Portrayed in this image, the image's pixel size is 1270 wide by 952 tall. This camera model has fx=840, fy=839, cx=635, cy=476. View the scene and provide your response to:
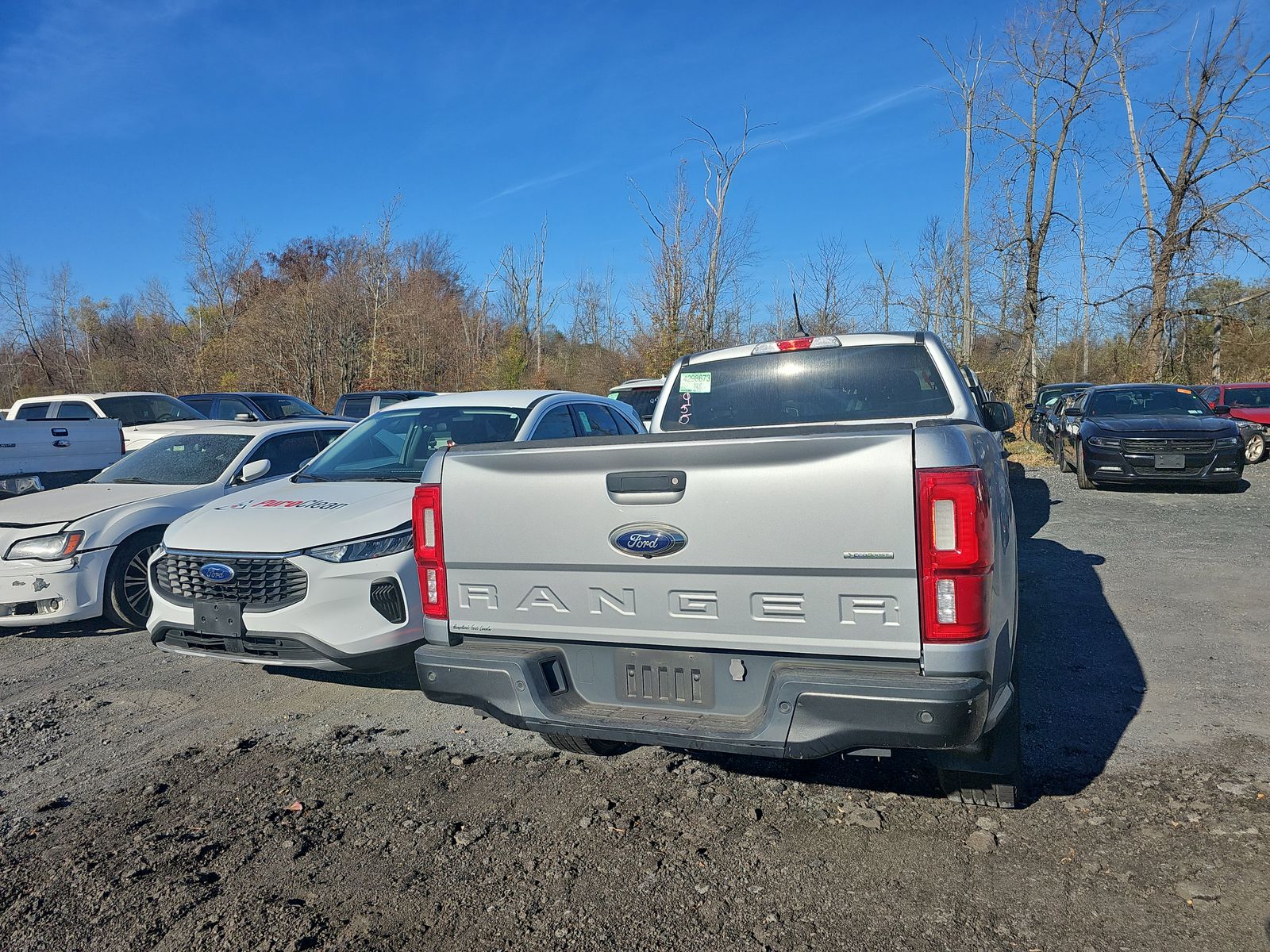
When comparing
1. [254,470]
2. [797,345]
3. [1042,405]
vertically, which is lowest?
[1042,405]

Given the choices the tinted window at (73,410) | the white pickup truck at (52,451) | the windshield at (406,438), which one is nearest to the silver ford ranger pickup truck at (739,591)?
the windshield at (406,438)

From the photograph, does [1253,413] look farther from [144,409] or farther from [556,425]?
[144,409]

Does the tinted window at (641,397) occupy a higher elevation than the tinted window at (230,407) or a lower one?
lower

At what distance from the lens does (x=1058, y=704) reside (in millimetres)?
4504

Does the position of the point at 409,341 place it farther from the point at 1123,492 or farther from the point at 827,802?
the point at 827,802

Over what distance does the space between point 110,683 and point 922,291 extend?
30.2 metres

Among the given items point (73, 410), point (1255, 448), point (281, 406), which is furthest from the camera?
point (281, 406)

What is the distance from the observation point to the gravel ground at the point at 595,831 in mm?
2691

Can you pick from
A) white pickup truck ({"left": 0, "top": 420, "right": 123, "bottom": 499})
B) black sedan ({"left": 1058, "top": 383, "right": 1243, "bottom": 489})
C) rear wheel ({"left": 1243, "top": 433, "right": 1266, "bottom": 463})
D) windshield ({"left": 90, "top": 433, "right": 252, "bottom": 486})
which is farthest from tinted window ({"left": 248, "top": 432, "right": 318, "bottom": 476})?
rear wheel ({"left": 1243, "top": 433, "right": 1266, "bottom": 463})

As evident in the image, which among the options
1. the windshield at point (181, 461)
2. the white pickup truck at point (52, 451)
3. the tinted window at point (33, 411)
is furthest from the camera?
the tinted window at point (33, 411)

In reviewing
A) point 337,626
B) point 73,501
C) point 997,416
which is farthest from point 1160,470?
point 73,501

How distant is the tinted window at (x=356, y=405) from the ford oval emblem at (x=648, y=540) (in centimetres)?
1970

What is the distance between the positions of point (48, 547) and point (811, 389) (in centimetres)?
560

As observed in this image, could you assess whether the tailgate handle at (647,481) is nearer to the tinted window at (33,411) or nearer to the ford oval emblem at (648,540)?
the ford oval emblem at (648,540)
